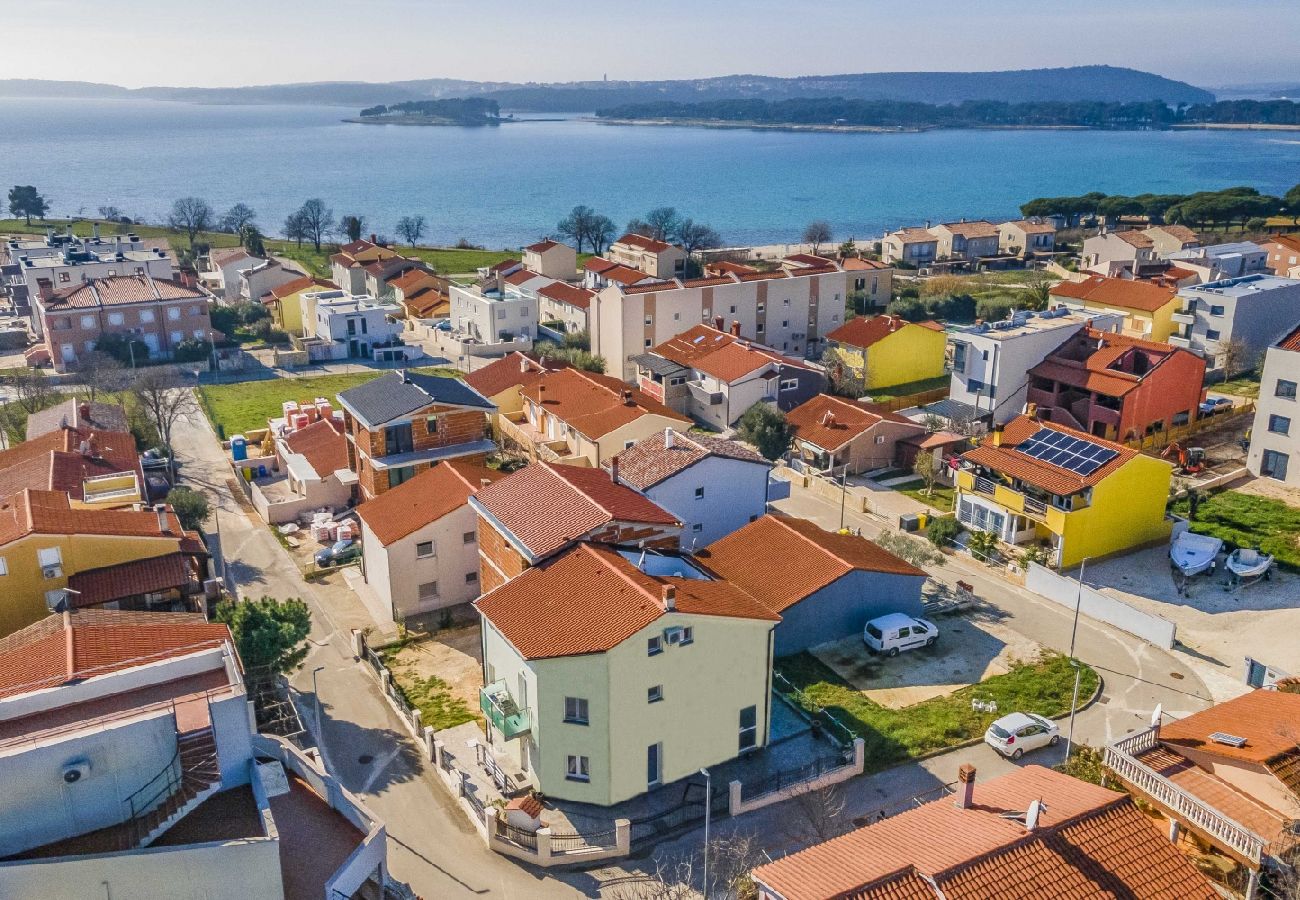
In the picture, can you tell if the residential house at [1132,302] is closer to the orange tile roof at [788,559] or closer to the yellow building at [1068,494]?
the yellow building at [1068,494]

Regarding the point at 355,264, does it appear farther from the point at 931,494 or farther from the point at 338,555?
the point at 931,494

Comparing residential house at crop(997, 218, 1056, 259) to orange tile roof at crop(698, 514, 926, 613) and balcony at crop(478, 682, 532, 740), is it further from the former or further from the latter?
balcony at crop(478, 682, 532, 740)

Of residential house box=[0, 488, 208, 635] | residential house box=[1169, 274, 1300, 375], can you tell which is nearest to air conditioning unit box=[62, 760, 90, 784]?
residential house box=[0, 488, 208, 635]

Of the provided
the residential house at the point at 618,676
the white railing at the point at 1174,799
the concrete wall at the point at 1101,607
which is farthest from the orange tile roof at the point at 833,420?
the white railing at the point at 1174,799

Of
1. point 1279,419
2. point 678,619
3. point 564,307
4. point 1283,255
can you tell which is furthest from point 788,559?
point 1283,255

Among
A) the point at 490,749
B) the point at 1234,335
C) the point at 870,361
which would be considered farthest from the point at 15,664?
the point at 1234,335

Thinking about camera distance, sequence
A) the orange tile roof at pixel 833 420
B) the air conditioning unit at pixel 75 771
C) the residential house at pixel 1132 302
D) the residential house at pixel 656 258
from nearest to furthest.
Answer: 1. the air conditioning unit at pixel 75 771
2. the orange tile roof at pixel 833 420
3. the residential house at pixel 1132 302
4. the residential house at pixel 656 258
